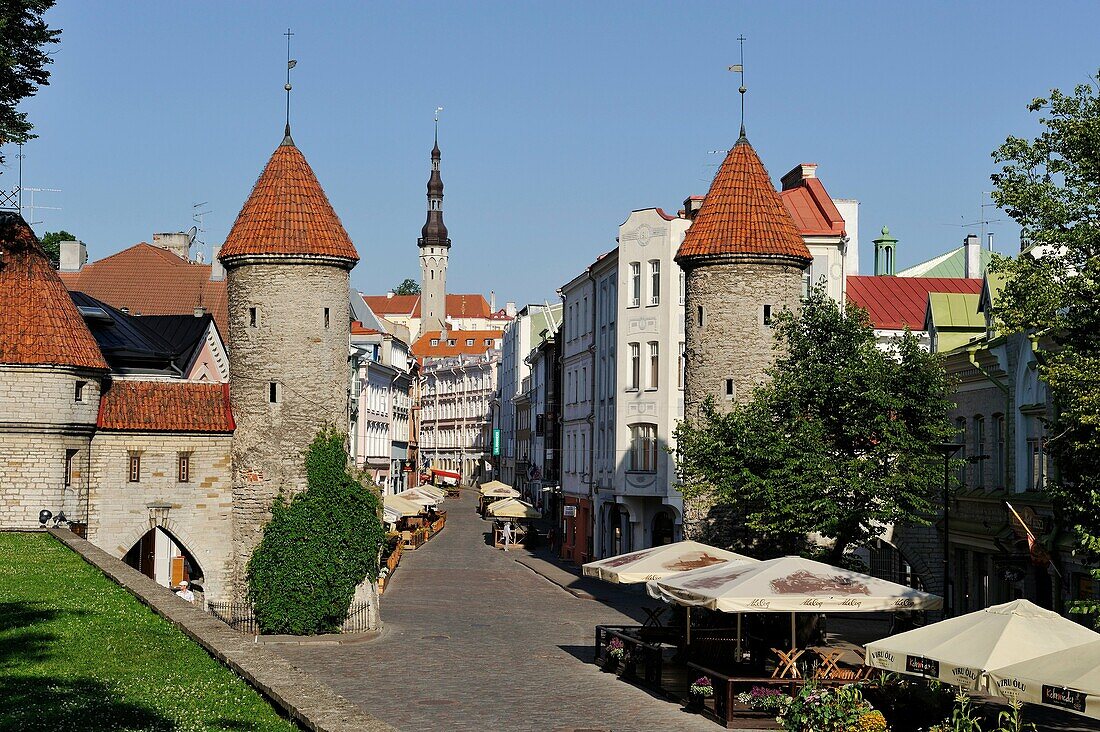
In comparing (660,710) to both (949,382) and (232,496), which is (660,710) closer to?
(949,382)

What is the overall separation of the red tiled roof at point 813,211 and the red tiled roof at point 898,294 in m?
3.00

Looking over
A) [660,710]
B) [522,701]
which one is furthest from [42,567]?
[660,710]

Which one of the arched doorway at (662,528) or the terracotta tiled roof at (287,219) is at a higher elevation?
the terracotta tiled roof at (287,219)

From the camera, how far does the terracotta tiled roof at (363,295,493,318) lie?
191m

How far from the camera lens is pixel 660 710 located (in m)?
23.1

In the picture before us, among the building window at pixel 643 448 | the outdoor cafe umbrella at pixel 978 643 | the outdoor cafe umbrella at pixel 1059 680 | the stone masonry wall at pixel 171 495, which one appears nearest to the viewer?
the outdoor cafe umbrella at pixel 1059 680

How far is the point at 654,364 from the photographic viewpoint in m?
53.7

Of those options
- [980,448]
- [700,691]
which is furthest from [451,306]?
[700,691]

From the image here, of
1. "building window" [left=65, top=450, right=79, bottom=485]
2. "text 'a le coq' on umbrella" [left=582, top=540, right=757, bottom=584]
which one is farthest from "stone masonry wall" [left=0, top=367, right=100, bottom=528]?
"text 'a le coq' on umbrella" [left=582, top=540, right=757, bottom=584]

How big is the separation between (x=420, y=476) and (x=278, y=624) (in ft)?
271

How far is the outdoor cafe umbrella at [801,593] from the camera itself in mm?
22328

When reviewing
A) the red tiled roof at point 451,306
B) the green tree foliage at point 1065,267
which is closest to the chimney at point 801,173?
the green tree foliage at point 1065,267

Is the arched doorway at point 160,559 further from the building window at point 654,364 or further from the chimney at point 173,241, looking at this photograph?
the chimney at point 173,241

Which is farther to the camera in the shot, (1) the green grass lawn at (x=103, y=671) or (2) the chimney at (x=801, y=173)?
(2) the chimney at (x=801, y=173)
